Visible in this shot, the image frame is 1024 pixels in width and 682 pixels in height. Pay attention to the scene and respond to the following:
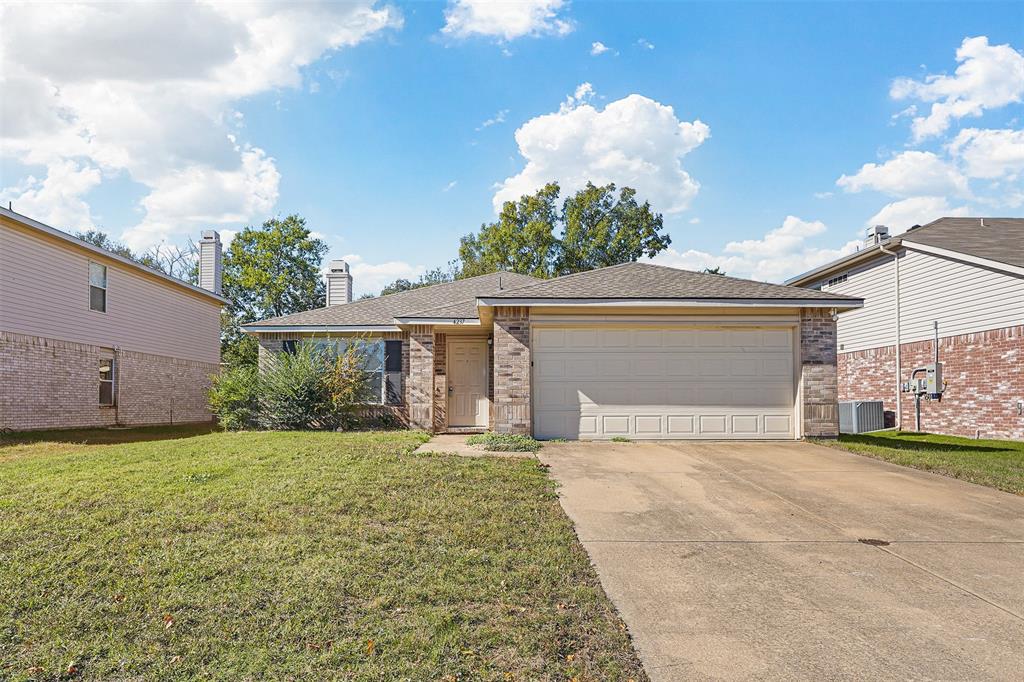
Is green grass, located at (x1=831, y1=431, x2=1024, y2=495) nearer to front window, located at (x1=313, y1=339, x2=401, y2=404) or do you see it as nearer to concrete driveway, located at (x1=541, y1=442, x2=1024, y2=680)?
concrete driveway, located at (x1=541, y1=442, x2=1024, y2=680)

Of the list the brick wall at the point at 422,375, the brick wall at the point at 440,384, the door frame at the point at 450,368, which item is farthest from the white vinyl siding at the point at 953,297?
the brick wall at the point at 422,375

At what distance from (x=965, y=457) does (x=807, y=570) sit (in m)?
7.69

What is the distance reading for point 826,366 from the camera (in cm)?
1098

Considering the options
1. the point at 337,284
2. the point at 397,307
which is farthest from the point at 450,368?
the point at 337,284

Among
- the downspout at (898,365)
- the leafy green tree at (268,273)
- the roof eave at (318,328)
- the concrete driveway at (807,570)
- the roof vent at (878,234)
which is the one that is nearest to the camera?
the concrete driveway at (807,570)

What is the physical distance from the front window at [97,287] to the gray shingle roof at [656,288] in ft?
39.7

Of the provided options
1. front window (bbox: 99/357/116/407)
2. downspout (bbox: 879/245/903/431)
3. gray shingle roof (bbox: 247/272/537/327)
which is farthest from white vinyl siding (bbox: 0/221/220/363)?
downspout (bbox: 879/245/903/431)

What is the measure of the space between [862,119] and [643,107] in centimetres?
768

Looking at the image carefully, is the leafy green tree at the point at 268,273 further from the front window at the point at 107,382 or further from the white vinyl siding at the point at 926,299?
the white vinyl siding at the point at 926,299

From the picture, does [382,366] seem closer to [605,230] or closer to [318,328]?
[318,328]

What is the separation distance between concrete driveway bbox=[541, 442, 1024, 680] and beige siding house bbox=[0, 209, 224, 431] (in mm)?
13485

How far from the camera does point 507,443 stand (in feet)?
32.0

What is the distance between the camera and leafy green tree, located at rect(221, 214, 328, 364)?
30625 mm

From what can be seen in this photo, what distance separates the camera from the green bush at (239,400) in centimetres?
1358
